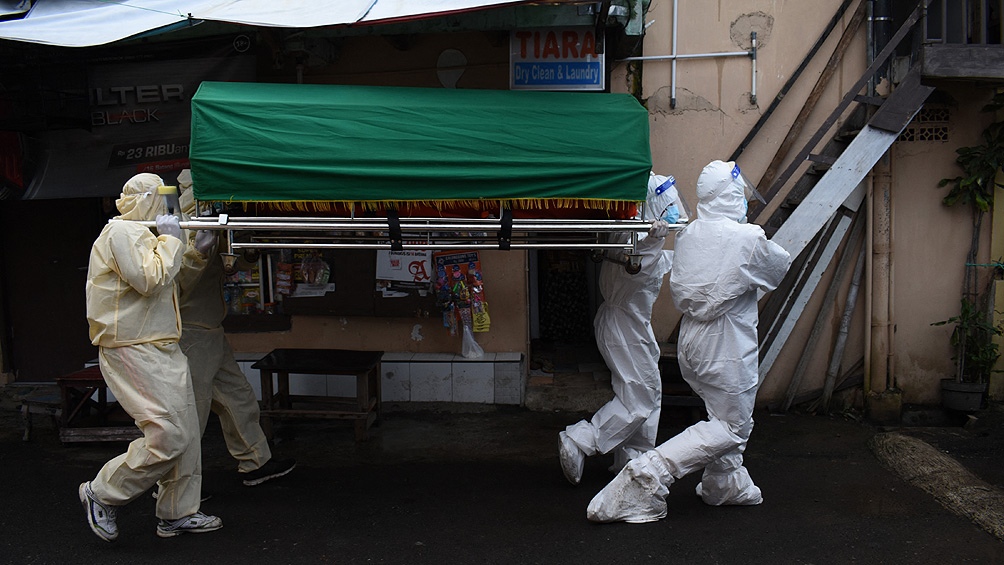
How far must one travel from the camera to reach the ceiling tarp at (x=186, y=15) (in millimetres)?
4059

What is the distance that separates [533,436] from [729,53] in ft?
10.7

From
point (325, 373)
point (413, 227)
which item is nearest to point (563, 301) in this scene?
point (325, 373)

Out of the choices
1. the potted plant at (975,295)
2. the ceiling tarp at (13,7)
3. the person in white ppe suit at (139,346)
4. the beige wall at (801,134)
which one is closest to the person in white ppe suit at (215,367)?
the person in white ppe suit at (139,346)

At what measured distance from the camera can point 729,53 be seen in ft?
19.2

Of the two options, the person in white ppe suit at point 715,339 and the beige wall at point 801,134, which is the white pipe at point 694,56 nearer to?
the beige wall at point 801,134

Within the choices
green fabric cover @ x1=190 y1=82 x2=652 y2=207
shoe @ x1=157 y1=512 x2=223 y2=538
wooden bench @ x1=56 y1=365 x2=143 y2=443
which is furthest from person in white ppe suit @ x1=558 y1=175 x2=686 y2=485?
wooden bench @ x1=56 y1=365 x2=143 y2=443

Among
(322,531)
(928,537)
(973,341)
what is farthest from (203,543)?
(973,341)

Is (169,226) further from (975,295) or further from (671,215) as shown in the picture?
(975,295)

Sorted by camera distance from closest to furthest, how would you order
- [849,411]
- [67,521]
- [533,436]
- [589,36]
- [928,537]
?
[928,537] → [67,521] → [589,36] → [533,436] → [849,411]

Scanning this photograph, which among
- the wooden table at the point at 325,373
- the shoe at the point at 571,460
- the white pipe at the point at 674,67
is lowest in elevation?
the shoe at the point at 571,460

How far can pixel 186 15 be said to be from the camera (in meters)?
4.21

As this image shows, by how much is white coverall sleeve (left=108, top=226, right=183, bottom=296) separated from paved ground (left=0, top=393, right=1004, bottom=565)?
4.43 ft

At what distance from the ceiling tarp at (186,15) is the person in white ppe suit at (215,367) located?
2.79 feet

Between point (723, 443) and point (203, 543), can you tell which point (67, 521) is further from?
point (723, 443)
